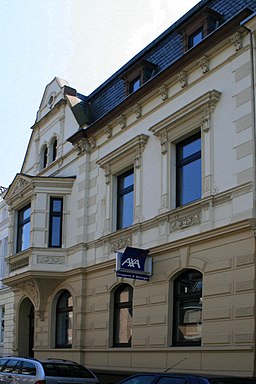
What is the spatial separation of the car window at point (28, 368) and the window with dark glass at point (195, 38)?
10215mm

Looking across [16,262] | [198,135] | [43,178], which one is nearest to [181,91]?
[198,135]

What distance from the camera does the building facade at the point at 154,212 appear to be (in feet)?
48.9

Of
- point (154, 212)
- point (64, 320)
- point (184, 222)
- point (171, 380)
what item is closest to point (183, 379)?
point (171, 380)

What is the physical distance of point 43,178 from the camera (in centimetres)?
2314

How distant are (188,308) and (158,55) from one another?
8.80m

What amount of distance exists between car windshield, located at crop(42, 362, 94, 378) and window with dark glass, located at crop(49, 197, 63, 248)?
8.47 meters

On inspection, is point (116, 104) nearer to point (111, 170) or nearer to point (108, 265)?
point (111, 170)

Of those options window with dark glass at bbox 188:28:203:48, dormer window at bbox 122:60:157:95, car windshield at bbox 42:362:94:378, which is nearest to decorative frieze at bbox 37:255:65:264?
dormer window at bbox 122:60:157:95

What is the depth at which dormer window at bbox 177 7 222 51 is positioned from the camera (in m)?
17.4

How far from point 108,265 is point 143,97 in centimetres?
565

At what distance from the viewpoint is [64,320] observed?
22828 millimetres

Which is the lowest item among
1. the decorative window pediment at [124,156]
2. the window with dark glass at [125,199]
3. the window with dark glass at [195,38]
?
the window with dark glass at [125,199]

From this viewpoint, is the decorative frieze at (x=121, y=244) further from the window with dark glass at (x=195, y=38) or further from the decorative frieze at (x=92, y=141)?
the window with dark glass at (x=195, y=38)

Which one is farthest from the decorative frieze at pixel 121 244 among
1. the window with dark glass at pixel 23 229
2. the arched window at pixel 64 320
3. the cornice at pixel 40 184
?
the window with dark glass at pixel 23 229
